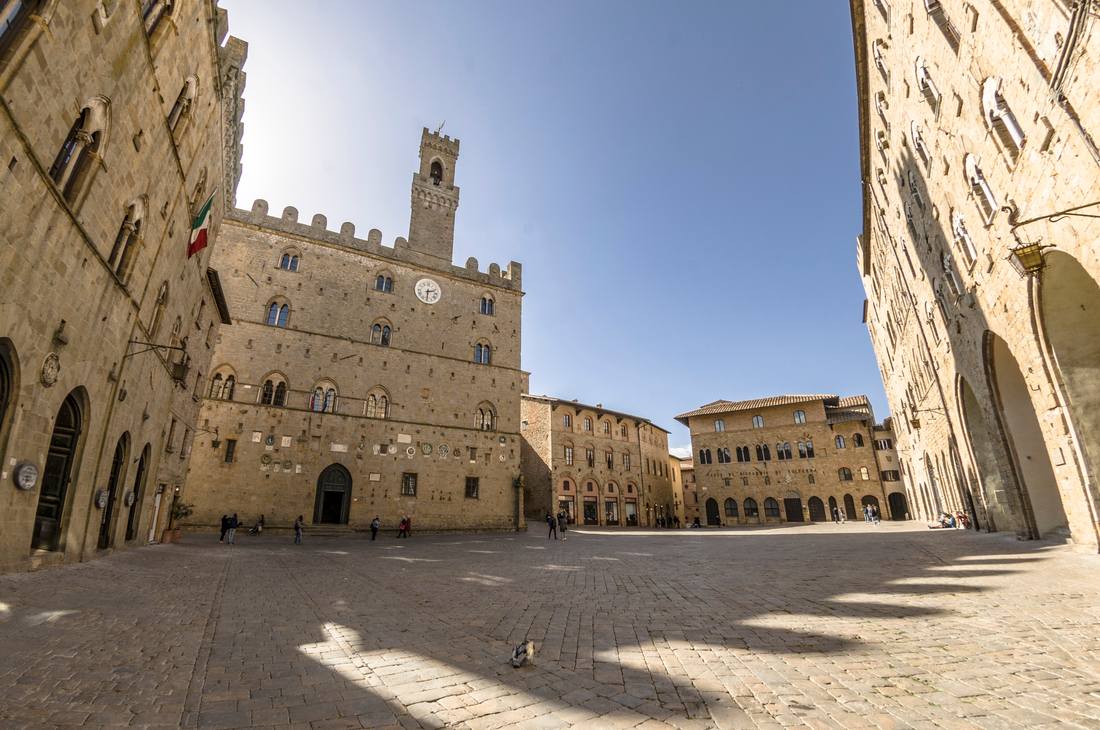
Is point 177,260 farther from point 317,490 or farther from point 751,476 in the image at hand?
point 751,476

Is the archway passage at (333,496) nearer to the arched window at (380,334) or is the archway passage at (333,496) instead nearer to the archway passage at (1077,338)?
the arched window at (380,334)

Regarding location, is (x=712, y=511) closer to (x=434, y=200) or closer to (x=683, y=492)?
(x=683, y=492)

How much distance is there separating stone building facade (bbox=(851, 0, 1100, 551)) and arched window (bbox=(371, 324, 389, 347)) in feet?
83.6

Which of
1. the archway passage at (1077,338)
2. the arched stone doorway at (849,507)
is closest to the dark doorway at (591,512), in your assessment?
the arched stone doorway at (849,507)

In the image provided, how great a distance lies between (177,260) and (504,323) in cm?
1964

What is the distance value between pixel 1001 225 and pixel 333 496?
26776mm

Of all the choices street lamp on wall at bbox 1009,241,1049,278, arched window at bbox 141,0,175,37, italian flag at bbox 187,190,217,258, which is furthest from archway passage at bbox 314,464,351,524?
street lamp on wall at bbox 1009,241,1049,278

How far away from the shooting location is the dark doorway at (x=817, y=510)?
3956 centimetres

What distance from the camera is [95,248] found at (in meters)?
8.90

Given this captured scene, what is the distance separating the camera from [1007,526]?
1546 cm

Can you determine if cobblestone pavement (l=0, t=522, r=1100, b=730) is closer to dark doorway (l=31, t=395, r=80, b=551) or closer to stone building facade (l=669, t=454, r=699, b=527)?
dark doorway (l=31, t=395, r=80, b=551)

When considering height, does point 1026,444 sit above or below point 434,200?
below

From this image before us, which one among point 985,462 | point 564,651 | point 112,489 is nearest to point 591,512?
point 985,462

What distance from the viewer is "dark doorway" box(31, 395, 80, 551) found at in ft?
30.2
